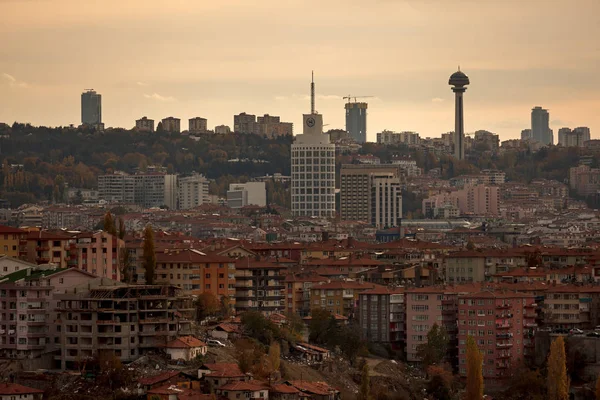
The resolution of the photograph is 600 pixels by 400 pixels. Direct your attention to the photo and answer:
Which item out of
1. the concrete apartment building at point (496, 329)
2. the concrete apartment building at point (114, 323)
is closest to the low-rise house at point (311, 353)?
the concrete apartment building at point (496, 329)

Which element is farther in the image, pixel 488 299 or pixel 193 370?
pixel 488 299

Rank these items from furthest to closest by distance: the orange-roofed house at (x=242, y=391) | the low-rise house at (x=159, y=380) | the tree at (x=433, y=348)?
the tree at (x=433, y=348) < the orange-roofed house at (x=242, y=391) < the low-rise house at (x=159, y=380)

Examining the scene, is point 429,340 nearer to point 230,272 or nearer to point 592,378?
point 592,378

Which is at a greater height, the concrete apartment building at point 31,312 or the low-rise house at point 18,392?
the concrete apartment building at point 31,312

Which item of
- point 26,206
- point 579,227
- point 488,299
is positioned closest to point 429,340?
point 488,299

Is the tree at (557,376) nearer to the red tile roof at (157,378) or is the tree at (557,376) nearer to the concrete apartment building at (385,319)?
the concrete apartment building at (385,319)

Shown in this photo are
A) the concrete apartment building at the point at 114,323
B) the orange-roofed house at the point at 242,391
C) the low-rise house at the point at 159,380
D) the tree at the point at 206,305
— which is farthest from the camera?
the tree at the point at 206,305
